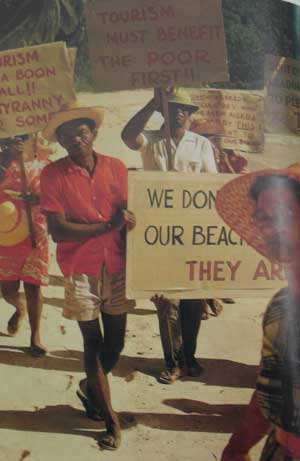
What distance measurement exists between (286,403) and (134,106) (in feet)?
8.33

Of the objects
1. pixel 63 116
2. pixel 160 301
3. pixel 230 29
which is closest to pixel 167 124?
pixel 63 116

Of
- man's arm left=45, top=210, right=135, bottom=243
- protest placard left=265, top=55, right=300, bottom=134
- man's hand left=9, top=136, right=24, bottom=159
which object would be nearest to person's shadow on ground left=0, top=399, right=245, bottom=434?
man's arm left=45, top=210, right=135, bottom=243

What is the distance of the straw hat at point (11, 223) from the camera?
566cm

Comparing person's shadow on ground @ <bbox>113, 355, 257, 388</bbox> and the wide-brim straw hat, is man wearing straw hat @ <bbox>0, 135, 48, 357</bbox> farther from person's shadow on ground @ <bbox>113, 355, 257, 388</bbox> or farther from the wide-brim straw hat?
the wide-brim straw hat

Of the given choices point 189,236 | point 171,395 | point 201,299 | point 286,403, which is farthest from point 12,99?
point 286,403

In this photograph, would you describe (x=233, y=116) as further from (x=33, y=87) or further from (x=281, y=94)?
(x=33, y=87)

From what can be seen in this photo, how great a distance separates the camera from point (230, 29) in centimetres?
595

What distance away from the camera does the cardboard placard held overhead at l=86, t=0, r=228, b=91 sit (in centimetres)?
580

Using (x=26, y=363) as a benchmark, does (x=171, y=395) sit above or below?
below

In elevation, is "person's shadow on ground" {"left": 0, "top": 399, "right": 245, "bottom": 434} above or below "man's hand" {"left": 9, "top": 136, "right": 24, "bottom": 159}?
below

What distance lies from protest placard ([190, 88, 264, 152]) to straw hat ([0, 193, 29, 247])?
1.57 metres

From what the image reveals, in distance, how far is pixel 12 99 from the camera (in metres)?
5.73

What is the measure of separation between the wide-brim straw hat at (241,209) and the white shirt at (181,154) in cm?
21

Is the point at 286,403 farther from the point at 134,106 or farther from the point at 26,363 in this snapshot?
the point at 134,106
